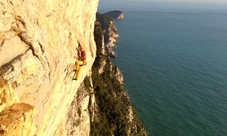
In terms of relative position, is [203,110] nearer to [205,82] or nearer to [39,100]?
[205,82]

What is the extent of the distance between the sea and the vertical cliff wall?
44.1m

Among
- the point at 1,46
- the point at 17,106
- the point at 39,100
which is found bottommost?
the point at 39,100

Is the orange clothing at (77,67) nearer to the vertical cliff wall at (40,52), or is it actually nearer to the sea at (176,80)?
the vertical cliff wall at (40,52)

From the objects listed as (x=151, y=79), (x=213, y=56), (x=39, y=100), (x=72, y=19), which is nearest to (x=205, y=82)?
(x=151, y=79)

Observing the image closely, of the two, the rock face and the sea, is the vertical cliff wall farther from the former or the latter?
the sea

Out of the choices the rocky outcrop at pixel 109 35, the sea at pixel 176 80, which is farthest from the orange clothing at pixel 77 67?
the rocky outcrop at pixel 109 35

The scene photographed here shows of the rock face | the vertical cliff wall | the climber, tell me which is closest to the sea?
the climber

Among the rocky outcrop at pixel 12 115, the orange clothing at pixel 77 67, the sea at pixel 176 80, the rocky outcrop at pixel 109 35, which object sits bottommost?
the sea at pixel 176 80

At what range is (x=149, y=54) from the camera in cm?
10038

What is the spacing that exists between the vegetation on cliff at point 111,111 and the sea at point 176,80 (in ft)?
17.1

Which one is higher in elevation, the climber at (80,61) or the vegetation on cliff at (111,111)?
the climber at (80,61)

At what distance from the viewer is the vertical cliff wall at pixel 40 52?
10852mm

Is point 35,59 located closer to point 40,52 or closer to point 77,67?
point 40,52

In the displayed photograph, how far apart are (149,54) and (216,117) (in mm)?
44045
